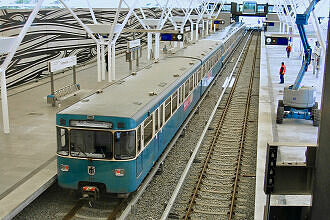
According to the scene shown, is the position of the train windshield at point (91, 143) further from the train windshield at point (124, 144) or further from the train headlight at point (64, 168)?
the train headlight at point (64, 168)

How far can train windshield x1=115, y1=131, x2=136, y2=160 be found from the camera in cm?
930

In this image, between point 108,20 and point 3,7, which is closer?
point 3,7

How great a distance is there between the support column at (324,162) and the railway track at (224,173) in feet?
19.6

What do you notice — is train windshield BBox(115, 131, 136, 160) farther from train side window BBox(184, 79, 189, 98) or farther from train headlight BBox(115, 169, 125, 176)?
train side window BBox(184, 79, 189, 98)

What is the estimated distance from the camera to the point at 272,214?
4.48 meters

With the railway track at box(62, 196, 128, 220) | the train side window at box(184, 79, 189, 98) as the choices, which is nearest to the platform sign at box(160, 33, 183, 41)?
the train side window at box(184, 79, 189, 98)

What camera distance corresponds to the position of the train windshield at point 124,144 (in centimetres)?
930

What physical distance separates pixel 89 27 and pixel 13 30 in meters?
4.30

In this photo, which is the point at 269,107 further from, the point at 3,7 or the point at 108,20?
the point at 108,20

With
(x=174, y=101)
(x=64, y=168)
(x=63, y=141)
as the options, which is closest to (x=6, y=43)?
(x=174, y=101)

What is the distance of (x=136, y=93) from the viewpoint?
11.7 m

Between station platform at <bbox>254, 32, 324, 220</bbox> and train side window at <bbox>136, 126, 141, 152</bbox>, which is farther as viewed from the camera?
station platform at <bbox>254, 32, 324, 220</bbox>

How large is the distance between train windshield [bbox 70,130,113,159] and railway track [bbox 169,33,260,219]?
2067 millimetres

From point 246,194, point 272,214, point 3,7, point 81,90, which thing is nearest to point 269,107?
point 81,90
